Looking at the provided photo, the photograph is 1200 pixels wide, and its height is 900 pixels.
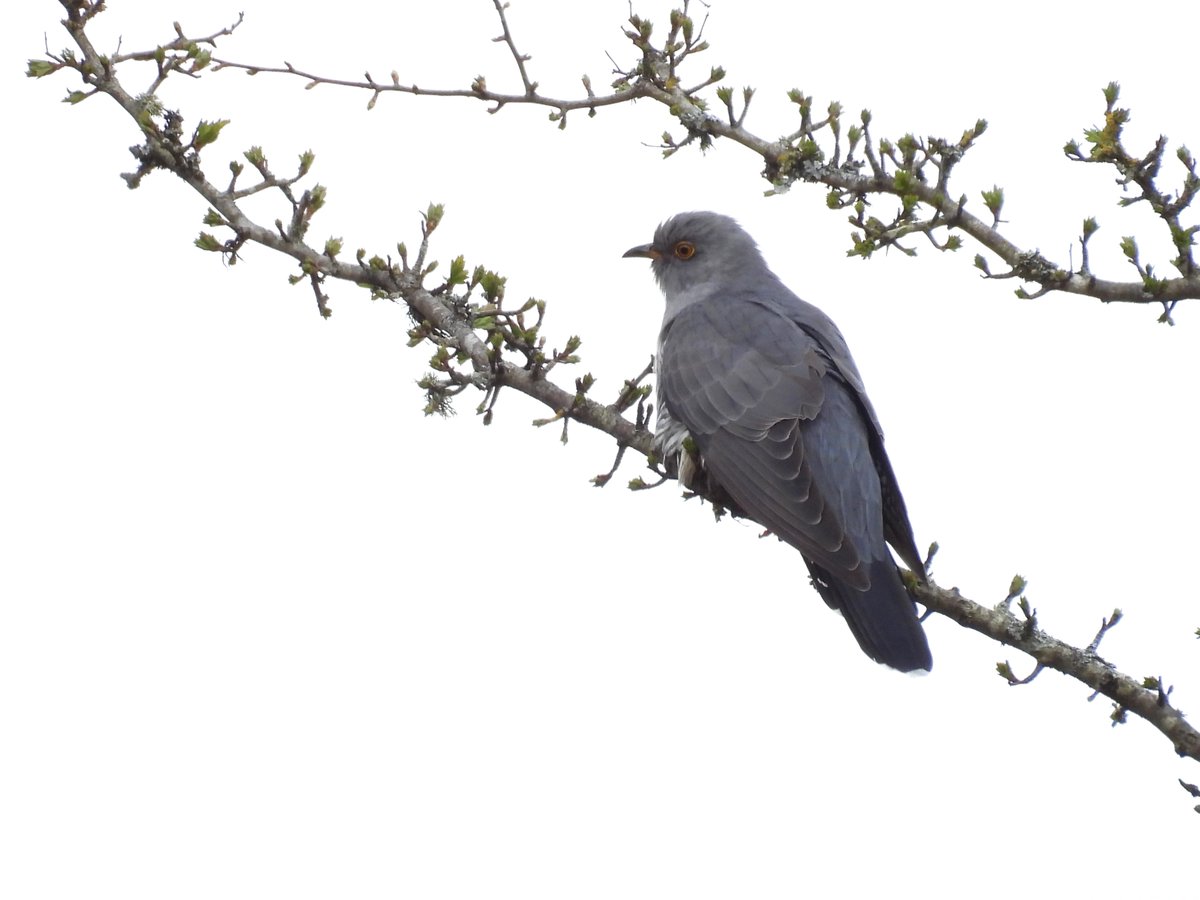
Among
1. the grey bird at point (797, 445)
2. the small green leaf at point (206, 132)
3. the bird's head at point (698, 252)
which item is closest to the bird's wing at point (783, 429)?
the grey bird at point (797, 445)

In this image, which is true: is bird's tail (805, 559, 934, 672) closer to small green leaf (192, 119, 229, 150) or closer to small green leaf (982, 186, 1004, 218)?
small green leaf (982, 186, 1004, 218)

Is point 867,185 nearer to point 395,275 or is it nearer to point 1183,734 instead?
point 395,275

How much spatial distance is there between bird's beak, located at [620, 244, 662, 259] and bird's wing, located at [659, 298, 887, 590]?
1.00 m

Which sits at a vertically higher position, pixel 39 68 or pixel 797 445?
pixel 39 68

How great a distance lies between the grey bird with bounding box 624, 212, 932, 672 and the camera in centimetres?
437

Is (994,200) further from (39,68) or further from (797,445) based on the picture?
(39,68)

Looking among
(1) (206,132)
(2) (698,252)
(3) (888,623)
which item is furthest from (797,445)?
(1) (206,132)

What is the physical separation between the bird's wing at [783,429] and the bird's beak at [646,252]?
1.00 meters

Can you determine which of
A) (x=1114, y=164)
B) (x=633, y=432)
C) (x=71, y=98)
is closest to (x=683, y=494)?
(x=633, y=432)

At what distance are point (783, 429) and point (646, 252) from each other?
1.91 metres

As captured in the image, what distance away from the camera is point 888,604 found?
4.28m

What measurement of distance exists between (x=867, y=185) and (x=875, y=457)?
1.36 metres

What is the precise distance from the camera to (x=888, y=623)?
4270 millimetres

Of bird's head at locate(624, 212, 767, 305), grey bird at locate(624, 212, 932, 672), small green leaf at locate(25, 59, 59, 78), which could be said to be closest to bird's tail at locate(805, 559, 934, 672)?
grey bird at locate(624, 212, 932, 672)
